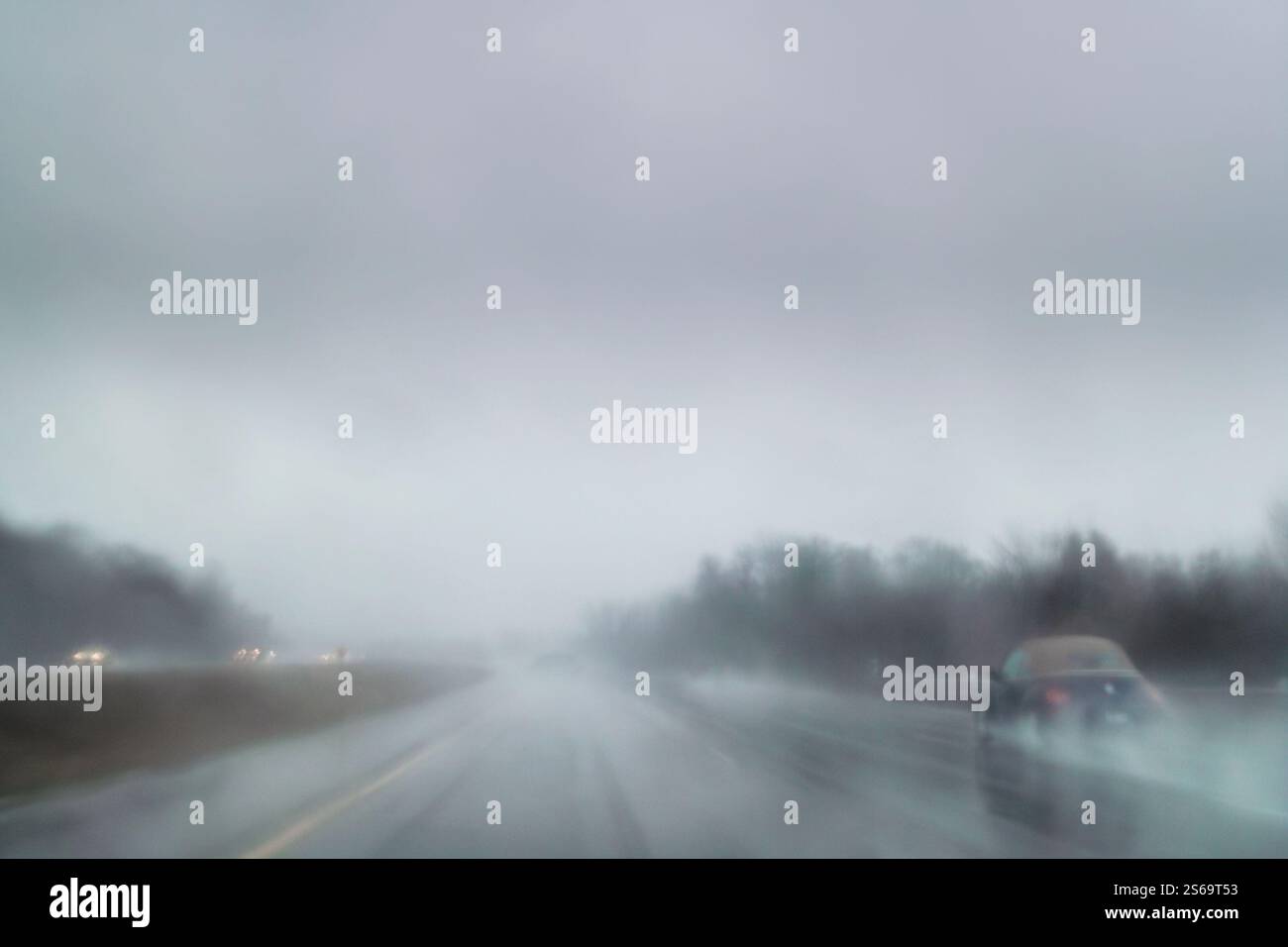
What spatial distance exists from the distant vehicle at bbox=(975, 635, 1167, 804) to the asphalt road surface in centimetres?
53

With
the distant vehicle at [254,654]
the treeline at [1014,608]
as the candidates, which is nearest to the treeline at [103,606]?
the distant vehicle at [254,654]

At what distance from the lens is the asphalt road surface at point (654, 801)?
36.1 ft

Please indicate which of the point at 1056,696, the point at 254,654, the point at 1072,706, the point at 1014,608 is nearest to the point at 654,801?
the point at 1072,706

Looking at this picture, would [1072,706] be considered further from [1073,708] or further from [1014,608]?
[1014,608]

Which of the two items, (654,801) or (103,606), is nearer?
(654,801)

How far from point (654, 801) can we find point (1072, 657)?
906 centimetres

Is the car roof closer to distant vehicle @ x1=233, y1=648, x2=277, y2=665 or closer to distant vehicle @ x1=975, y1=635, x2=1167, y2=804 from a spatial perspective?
distant vehicle @ x1=975, y1=635, x2=1167, y2=804

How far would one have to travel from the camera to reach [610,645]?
3743 inches

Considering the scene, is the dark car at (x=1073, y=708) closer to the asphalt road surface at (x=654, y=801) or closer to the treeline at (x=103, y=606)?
the asphalt road surface at (x=654, y=801)

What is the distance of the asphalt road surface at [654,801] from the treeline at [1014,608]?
16.1 metres

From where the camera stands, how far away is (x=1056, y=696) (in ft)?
65.2

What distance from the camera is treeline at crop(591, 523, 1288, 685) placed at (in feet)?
134

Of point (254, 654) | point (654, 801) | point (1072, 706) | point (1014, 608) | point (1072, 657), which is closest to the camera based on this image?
point (654, 801)
